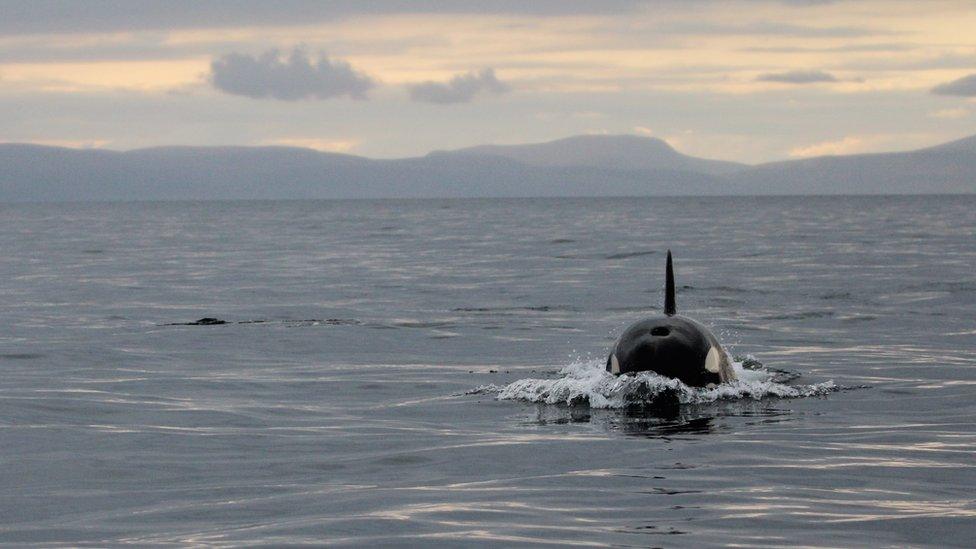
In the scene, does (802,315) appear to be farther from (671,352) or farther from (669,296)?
(671,352)

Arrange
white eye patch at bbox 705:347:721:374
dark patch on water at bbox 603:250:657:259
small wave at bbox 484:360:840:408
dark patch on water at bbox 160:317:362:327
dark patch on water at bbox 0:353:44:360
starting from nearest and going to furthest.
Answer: small wave at bbox 484:360:840:408
white eye patch at bbox 705:347:721:374
dark patch on water at bbox 0:353:44:360
dark patch on water at bbox 160:317:362:327
dark patch on water at bbox 603:250:657:259

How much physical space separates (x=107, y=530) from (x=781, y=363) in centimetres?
1188

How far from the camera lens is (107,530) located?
883 centimetres

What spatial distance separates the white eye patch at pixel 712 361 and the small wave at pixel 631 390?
214 mm

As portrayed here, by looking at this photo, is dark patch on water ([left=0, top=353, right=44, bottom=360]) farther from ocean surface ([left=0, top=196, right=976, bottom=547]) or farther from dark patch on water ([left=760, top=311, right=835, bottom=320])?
dark patch on water ([left=760, top=311, right=835, bottom=320])

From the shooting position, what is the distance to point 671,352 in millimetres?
14203

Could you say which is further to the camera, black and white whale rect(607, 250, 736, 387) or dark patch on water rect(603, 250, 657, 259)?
dark patch on water rect(603, 250, 657, 259)

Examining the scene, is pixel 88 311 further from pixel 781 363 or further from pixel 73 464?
pixel 73 464

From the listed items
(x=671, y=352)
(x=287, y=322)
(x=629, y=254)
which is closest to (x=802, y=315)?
(x=287, y=322)

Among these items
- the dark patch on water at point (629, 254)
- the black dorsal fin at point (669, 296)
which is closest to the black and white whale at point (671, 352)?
the black dorsal fin at point (669, 296)

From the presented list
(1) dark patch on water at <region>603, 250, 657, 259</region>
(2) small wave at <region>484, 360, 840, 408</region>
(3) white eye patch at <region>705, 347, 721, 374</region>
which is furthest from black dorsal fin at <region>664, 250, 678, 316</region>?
(1) dark patch on water at <region>603, 250, 657, 259</region>

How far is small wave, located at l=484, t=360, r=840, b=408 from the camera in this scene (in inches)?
554

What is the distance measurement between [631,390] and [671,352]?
58 centimetres

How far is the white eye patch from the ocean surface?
0.34m
